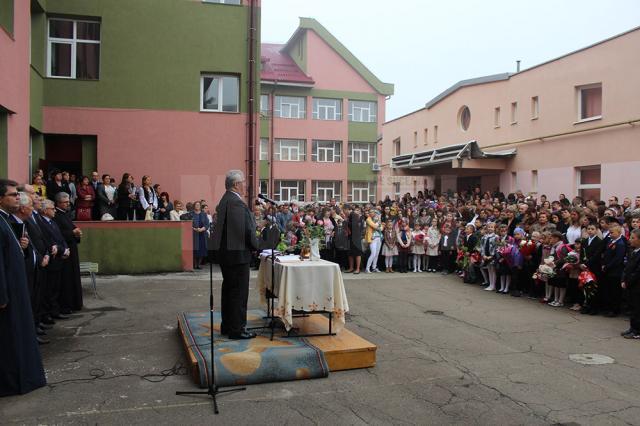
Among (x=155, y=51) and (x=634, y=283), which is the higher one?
(x=155, y=51)

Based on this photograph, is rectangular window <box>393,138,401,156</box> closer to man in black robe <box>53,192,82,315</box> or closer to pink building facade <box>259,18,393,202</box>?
pink building facade <box>259,18,393,202</box>

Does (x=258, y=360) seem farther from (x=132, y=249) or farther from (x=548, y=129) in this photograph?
(x=548, y=129)

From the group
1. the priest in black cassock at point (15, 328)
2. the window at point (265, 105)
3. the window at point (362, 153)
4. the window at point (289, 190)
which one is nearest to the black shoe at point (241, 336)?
the priest in black cassock at point (15, 328)

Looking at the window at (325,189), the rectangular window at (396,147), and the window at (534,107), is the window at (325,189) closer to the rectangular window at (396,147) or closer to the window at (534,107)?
the rectangular window at (396,147)

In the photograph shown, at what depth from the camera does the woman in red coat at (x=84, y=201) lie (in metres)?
14.4

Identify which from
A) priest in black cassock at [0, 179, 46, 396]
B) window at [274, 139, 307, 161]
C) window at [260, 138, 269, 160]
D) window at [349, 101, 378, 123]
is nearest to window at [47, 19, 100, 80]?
priest in black cassock at [0, 179, 46, 396]

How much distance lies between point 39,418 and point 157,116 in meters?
13.5

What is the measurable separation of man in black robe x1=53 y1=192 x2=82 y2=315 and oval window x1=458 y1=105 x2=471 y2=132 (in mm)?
21272

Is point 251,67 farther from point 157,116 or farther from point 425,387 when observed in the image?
point 425,387

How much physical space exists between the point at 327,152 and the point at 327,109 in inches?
131

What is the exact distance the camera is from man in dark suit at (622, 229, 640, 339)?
8.66 meters

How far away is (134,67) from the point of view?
1711cm

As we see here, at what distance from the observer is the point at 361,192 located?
143 feet

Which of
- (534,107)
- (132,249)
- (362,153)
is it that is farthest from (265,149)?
(132,249)
